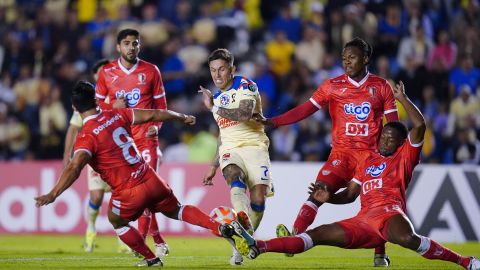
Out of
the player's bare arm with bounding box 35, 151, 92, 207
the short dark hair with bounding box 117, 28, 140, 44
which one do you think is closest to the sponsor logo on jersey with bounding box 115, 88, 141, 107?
the short dark hair with bounding box 117, 28, 140, 44

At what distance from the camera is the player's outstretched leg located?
9414 millimetres

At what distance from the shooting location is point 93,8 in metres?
Result: 22.7

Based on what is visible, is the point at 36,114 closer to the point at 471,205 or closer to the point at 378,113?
the point at 471,205

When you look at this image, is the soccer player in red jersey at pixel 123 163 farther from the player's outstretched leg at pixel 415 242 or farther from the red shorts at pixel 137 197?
the player's outstretched leg at pixel 415 242

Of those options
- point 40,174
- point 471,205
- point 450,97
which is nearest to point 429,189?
point 471,205

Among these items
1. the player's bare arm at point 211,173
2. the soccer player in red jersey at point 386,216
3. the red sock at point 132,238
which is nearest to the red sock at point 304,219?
the player's bare arm at point 211,173

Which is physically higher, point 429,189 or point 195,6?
point 195,6

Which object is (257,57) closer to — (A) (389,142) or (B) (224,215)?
(A) (389,142)

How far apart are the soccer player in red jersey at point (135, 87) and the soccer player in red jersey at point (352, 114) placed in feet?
7.35

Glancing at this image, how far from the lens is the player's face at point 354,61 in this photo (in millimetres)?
11336

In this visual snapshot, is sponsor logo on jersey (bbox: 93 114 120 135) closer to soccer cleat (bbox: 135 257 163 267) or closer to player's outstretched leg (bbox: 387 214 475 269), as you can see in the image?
soccer cleat (bbox: 135 257 163 267)

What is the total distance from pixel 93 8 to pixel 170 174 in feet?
21.6

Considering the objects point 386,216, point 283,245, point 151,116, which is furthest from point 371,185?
point 151,116

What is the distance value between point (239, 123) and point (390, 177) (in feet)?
6.71
